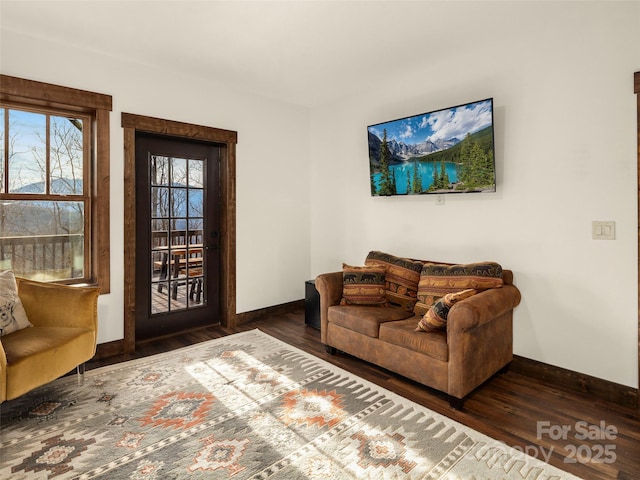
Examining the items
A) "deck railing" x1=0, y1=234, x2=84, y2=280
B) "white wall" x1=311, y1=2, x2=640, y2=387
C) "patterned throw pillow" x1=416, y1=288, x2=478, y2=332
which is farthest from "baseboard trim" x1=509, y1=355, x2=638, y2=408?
"deck railing" x1=0, y1=234, x2=84, y2=280

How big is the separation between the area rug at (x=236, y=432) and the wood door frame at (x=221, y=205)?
76 cm

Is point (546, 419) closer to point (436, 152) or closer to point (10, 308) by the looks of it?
point (436, 152)

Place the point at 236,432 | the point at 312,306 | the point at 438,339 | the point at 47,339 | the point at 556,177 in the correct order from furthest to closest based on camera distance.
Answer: the point at 312,306, the point at 556,177, the point at 438,339, the point at 47,339, the point at 236,432

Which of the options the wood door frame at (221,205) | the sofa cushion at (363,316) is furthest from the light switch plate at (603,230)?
the wood door frame at (221,205)

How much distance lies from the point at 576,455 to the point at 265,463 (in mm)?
1635

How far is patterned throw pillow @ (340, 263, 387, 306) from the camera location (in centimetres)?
330

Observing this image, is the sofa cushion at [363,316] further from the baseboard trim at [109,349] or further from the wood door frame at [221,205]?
the baseboard trim at [109,349]

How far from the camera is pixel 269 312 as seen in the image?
→ 452cm

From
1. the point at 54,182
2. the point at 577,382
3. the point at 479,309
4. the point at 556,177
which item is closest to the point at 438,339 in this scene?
the point at 479,309

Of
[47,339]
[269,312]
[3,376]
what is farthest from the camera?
→ [269,312]

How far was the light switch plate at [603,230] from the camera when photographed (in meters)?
2.52

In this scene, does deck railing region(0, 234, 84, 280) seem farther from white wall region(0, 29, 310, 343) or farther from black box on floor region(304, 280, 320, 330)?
black box on floor region(304, 280, 320, 330)

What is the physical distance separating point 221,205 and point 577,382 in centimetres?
361

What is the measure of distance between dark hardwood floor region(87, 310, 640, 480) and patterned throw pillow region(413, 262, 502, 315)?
0.67 m
